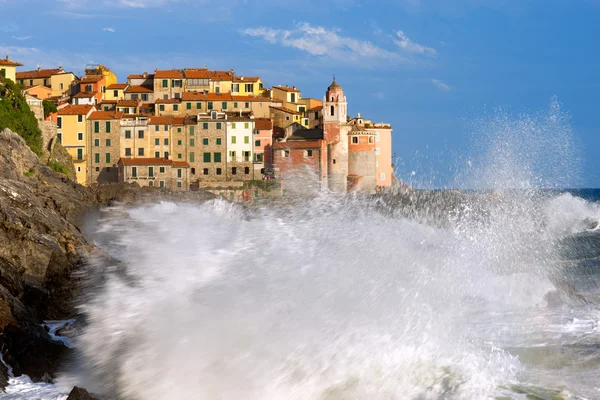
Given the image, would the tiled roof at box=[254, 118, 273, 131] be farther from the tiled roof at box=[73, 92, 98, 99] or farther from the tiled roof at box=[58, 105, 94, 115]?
the tiled roof at box=[73, 92, 98, 99]

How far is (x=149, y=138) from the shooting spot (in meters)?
66.6

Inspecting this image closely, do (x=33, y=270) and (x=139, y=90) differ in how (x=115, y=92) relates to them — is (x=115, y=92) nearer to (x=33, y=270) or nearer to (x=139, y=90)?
(x=139, y=90)

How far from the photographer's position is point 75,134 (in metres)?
65.4

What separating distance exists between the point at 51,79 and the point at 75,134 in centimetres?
1306

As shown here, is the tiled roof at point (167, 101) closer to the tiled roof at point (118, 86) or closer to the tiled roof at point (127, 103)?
the tiled roof at point (127, 103)

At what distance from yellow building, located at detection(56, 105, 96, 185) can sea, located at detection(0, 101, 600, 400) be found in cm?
4338

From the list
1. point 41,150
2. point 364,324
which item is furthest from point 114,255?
point 41,150

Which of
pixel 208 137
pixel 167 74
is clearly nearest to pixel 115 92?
pixel 167 74

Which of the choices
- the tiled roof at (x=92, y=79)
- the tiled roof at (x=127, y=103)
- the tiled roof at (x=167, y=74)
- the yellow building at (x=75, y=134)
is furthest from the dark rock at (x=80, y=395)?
the tiled roof at (x=92, y=79)

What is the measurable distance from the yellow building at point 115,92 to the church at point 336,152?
16.2 metres

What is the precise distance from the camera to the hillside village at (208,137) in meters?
64.1

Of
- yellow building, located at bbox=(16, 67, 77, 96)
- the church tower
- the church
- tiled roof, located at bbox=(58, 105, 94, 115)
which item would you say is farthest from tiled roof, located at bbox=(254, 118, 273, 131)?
yellow building, located at bbox=(16, 67, 77, 96)

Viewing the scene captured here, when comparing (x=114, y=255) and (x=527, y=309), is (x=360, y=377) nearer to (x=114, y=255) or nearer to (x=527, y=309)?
(x=527, y=309)

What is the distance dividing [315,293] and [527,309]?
747 cm
